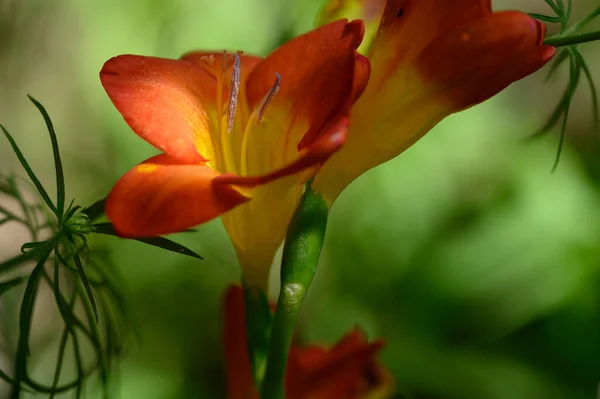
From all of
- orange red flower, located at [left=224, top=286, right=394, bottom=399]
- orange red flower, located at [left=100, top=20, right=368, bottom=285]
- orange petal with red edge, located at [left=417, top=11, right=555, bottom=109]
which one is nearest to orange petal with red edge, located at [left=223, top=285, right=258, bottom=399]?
orange red flower, located at [left=224, top=286, right=394, bottom=399]

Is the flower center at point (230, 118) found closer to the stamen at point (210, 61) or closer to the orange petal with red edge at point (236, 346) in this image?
the stamen at point (210, 61)

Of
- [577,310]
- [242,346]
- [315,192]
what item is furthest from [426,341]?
[315,192]

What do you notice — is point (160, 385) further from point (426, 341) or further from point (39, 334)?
point (426, 341)

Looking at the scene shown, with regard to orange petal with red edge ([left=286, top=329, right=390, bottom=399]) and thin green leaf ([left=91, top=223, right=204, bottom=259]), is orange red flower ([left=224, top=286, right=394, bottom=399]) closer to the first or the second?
orange petal with red edge ([left=286, top=329, right=390, bottom=399])

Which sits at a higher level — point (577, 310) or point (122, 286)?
point (122, 286)

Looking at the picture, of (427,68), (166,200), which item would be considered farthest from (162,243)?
(427,68)
